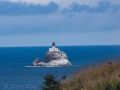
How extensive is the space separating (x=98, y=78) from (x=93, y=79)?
158 mm

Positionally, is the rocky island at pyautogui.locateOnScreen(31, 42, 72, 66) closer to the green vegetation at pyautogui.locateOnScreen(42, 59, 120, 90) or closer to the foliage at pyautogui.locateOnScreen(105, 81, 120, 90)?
the green vegetation at pyautogui.locateOnScreen(42, 59, 120, 90)

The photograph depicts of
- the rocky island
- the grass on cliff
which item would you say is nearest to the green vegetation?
the grass on cliff

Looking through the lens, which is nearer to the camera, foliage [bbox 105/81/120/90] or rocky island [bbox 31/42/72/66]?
foliage [bbox 105/81/120/90]

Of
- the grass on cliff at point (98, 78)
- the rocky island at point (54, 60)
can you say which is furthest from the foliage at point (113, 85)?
the rocky island at point (54, 60)

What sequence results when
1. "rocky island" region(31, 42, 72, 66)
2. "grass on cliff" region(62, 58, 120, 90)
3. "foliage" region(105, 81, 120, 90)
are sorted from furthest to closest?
"rocky island" region(31, 42, 72, 66)
"grass on cliff" region(62, 58, 120, 90)
"foliage" region(105, 81, 120, 90)

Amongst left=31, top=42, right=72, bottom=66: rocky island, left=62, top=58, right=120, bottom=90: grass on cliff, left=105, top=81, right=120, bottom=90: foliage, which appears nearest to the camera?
left=105, top=81, right=120, bottom=90: foliage

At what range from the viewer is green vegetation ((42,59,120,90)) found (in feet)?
40.0

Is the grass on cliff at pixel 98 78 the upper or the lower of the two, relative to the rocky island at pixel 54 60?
upper

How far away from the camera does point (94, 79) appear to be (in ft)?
43.5

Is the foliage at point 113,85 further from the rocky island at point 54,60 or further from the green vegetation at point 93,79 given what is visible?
the rocky island at point 54,60

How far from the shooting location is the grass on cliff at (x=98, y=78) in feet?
39.7

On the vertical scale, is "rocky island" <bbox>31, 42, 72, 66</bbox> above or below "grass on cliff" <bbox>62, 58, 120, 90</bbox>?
below

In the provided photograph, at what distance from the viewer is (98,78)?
13242mm

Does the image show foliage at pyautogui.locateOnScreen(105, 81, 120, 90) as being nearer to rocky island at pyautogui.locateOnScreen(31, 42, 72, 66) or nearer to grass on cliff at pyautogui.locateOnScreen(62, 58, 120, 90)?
grass on cliff at pyautogui.locateOnScreen(62, 58, 120, 90)
